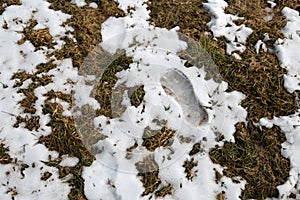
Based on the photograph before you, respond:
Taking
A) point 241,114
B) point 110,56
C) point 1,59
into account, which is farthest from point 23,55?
point 241,114

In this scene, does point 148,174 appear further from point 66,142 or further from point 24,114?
point 24,114

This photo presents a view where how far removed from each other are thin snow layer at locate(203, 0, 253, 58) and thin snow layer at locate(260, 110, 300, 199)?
82 centimetres

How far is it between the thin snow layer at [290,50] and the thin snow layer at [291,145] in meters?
0.34

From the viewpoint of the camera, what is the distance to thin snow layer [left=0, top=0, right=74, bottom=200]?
288 cm

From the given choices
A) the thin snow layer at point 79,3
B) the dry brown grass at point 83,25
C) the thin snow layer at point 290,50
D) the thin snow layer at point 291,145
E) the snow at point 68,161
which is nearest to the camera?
the thin snow layer at point 291,145

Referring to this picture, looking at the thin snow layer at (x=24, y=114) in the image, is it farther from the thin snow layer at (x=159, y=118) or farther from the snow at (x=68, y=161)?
the thin snow layer at (x=159, y=118)

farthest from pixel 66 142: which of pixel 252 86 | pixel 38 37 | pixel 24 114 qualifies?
pixel 252 86

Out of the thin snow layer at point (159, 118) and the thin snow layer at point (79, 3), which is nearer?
the thin snow layer at point (159, 118)

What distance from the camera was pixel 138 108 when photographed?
3.30m

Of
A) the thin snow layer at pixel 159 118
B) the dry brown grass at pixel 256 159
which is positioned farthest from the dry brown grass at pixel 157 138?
the dry brown grass at pixel 256 159

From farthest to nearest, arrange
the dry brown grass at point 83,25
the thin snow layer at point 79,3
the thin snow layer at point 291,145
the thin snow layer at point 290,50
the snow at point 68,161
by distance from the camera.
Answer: the thin snow layer at point 79,3 < the dry brown grass at point 83,25 < the thin snow layer at point 290,50 < the snow at point 68,161 < the thin snow layer at point 291,145

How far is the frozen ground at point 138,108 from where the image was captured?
9.46 feet

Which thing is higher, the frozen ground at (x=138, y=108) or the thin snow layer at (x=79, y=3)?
the thin snow layer at (x=79, y=3)

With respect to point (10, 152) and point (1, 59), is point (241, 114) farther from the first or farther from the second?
point (1, 59)
